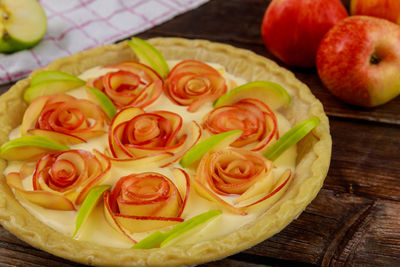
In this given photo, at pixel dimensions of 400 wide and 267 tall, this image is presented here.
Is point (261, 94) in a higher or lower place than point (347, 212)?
higher

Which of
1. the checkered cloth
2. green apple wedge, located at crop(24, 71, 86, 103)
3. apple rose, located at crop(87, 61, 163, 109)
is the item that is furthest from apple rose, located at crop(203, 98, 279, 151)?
the checkered cloth

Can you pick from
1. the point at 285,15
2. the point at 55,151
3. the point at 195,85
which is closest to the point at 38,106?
the point at 55,151

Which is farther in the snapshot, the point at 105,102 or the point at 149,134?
the point at 105,102

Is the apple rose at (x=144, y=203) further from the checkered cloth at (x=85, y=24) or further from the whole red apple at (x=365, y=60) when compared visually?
the checkered cloth at (x=85, y=24)

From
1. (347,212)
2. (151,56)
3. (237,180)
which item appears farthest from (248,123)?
(151,56)

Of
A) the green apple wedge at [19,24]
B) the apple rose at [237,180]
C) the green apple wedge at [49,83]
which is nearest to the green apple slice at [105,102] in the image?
the green apple wedge at [49,83]

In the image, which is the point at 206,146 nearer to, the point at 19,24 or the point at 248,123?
the point at 248,123
